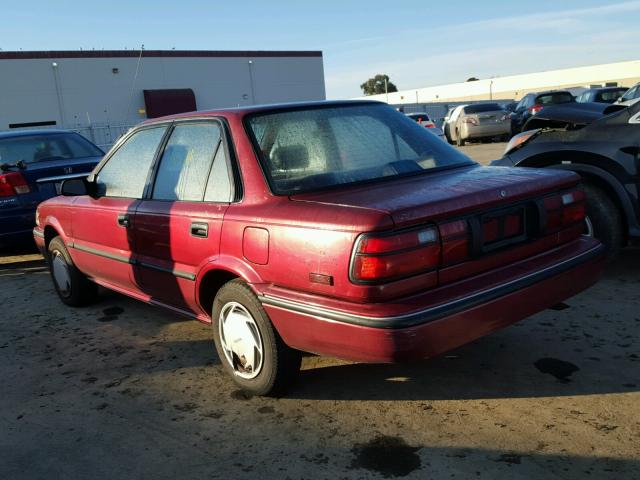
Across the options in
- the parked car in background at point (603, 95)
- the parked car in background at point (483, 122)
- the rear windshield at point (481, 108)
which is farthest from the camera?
the rear windshield at point (481, 108)

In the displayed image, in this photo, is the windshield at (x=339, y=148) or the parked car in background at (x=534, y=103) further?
the parked car in background at (x=534, y=103)

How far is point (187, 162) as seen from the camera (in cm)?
370

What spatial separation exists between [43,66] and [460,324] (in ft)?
124

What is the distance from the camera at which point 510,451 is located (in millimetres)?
2611

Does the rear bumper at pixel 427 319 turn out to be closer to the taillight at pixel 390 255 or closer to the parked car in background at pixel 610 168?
the taillight at pixel 390 255

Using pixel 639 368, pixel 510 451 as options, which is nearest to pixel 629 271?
pixel 639 368

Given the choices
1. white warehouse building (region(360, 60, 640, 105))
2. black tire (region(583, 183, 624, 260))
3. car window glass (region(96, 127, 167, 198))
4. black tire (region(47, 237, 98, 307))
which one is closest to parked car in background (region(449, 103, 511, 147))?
black tire (region(583, 183, 624, 260))

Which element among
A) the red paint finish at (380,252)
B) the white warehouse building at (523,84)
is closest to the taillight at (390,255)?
the red paint finish at (380,252)

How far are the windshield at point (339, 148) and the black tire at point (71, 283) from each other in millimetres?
2603

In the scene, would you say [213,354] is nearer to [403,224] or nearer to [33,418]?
[33,418]

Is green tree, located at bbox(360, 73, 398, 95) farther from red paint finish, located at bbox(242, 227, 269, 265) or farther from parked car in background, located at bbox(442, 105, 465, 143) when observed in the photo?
red paint finish, located at bbox(242, 227, 269, 265)

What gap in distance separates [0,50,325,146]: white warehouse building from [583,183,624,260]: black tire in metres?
28.9

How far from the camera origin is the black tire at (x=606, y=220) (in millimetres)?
4766

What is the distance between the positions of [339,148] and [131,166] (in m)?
1.68
